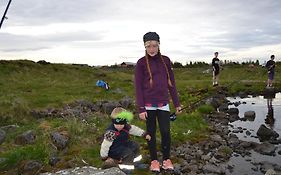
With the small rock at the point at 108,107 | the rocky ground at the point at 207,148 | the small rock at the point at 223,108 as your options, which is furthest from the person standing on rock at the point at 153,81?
the small rock at the point at 223,108

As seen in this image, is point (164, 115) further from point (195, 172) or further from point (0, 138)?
point (0, 138)

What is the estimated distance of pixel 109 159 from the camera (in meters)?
7.93

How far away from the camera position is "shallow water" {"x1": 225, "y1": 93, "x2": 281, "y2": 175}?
9898 millimetres

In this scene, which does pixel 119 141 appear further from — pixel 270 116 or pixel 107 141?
pixel 270 116

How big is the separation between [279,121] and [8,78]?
20.3 meters

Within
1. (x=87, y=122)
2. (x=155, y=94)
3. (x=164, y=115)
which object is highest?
(x=155, y=94)

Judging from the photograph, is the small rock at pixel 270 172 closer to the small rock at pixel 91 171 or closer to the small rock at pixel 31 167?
the small rock at pixel 91 171

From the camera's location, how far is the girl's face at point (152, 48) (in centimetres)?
743

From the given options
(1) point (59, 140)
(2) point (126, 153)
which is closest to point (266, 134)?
(2) point (126, 153)

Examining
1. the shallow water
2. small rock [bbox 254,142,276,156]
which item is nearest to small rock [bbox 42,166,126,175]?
the shallow water

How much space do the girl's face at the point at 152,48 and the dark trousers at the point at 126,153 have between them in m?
2.20

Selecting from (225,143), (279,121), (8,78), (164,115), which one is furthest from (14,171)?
(8,78)

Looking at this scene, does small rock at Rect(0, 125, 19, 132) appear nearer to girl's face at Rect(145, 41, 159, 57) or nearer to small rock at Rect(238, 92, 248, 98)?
girl's face at Rect(145, 41, 159, 57)

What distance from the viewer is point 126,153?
7922 millimetres
